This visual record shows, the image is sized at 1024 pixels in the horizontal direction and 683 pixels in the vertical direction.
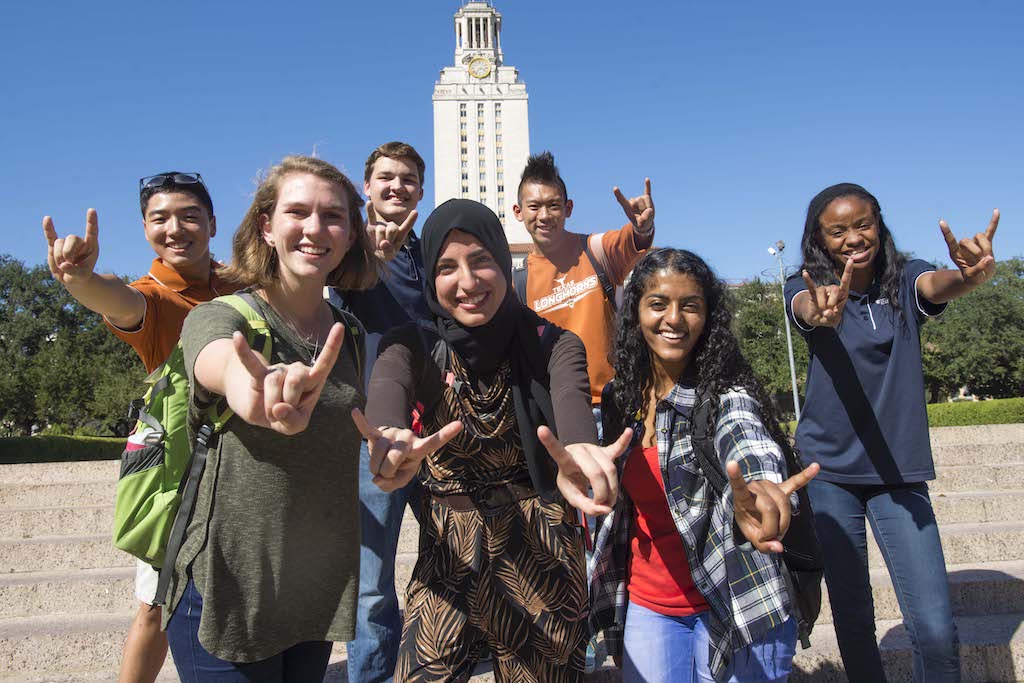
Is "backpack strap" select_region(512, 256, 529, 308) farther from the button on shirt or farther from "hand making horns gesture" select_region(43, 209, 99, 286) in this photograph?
"hand making horns gesture" select_region(43, 209, 99, 286)

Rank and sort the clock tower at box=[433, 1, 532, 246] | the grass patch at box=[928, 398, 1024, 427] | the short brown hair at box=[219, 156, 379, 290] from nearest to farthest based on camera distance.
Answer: the short brown hair at box=[219, 156, 379, 290] → the grass patch at box=[928, 398, 1024, 427] → the clock tower at box=[433, 1, 532, 246]

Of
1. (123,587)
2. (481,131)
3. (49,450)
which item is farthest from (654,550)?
(481,131)

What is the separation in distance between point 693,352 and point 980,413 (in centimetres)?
1998

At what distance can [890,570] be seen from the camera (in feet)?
9.82

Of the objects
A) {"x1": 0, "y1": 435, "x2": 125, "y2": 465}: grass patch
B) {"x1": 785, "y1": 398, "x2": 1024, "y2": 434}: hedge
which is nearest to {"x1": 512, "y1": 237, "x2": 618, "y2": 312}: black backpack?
{"x1": 785, "y1": 398, "x2": 1024, "y2": 434}: hedge

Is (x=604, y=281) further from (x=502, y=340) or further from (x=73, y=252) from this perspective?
(x=73, y=252)

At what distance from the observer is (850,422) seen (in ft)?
9.95

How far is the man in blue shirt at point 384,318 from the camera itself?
304 cm

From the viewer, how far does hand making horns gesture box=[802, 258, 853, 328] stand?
9.64ft

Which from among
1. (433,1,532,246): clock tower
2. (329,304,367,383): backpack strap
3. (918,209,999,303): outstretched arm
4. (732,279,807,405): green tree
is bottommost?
(329,304,367,383): backpack strap

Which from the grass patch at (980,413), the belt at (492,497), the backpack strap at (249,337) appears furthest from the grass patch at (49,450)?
the grass patch at (980,413)

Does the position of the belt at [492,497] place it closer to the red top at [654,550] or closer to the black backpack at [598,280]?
the red top at [654,550]

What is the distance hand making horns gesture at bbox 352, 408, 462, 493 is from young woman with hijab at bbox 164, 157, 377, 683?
12 cm

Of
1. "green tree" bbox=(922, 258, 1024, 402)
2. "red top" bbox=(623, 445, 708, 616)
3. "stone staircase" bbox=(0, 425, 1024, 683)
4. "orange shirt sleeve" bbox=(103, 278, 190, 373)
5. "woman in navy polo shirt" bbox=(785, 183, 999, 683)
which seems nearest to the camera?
"red top" bbox=(623, 445, 708, 616)
